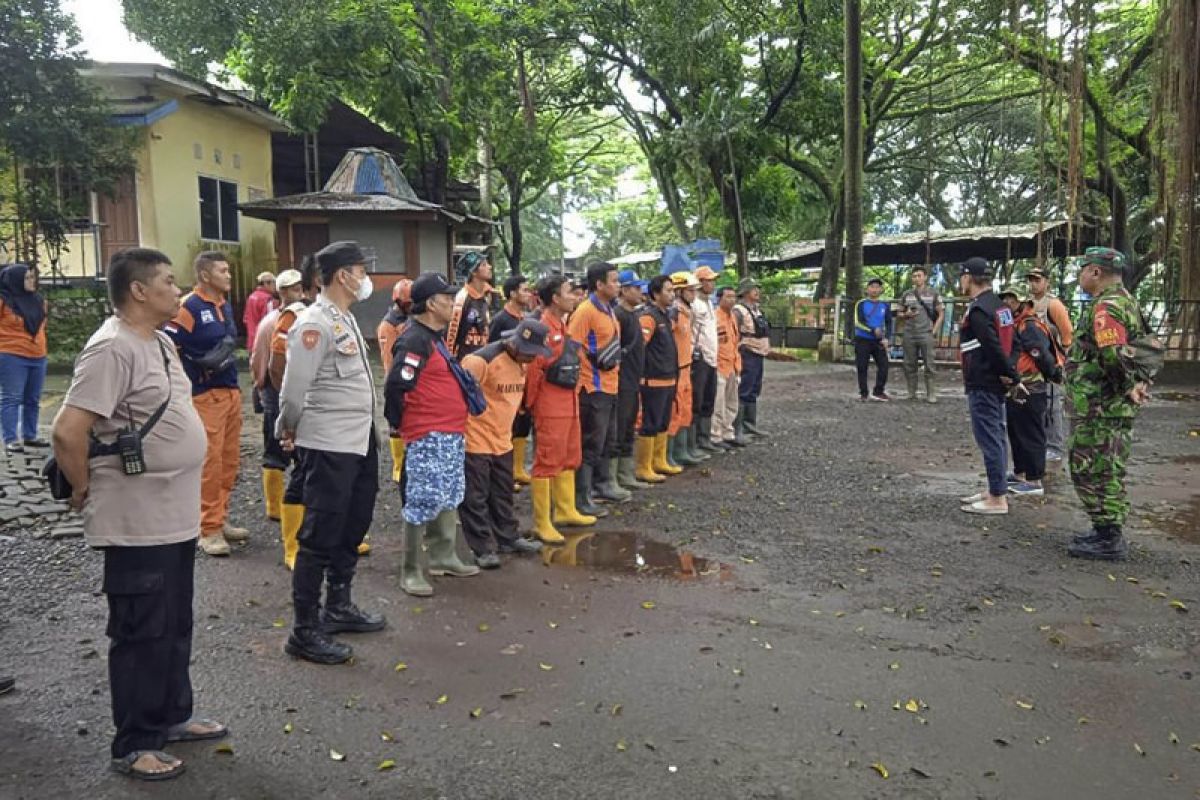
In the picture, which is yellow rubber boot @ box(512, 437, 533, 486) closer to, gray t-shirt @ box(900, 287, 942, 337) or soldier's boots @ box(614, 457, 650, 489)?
soldier's boots @ box(614, 457, 650, 489)

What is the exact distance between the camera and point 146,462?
10.6ft

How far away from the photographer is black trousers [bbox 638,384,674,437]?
26.7ft

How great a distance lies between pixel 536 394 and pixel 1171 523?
4750mm

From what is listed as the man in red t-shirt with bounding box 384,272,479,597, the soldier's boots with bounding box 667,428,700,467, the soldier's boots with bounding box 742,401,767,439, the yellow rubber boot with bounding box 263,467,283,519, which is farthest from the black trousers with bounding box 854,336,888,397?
the man in red t-shirt with bounding box 384,272,479,597

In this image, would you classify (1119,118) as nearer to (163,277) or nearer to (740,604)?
(740,604)

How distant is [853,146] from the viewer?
677 inches

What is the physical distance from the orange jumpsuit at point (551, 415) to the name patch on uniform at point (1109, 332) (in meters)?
3.31

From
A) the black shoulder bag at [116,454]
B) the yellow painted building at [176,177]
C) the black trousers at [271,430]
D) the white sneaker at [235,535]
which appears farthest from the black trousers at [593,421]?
the yellow painted building at [176,177]

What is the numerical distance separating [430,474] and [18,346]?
18.8 ft

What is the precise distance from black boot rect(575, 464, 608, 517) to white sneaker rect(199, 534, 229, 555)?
2.49 m

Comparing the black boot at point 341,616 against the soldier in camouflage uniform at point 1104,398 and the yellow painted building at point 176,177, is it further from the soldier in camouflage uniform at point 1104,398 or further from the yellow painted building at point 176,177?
the yellow painted building at point 176,177

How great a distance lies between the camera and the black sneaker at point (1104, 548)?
5973 mm

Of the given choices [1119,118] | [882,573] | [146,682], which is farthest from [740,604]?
[1119,118]

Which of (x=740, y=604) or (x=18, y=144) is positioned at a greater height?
(x=18, y=144)
